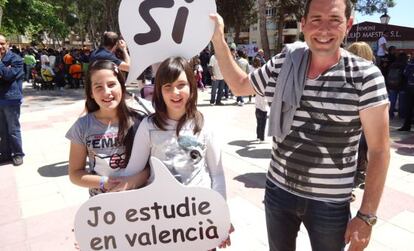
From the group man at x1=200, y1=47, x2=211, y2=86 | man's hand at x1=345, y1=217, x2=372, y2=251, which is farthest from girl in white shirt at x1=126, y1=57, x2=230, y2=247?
man at x1=200, y1=47, x2=211, y2=86

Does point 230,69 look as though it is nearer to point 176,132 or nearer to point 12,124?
point 176,132

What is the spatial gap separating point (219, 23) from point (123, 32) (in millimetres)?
453

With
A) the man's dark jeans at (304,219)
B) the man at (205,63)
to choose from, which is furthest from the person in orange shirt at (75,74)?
the man's dark jeans at (304,219)

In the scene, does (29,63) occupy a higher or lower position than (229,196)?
higher

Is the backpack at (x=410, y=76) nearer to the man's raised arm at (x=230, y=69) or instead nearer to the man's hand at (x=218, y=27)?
the man's raised arm at (x=230, y=69)

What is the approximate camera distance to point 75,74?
14016mm

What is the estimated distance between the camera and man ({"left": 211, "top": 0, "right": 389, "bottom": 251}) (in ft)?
4.76

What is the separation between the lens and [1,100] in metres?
4.75

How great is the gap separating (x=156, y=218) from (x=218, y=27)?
36.5 inches

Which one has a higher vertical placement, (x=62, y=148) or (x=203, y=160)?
(x=203, y=160)

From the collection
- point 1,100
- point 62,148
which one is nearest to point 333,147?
point 1,100

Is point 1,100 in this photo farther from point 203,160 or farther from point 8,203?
point 203,160

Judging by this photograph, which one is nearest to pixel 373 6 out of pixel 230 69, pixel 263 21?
pixel 263 21

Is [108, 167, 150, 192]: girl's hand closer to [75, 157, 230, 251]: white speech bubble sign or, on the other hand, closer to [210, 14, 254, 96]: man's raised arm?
[75, 157, 230, 251]: white speech bubble sign
